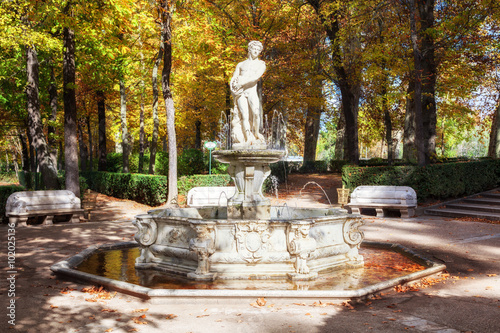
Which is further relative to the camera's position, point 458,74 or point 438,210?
point 458,74

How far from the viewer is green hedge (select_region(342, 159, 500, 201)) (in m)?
15.3

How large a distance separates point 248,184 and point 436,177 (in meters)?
9.42

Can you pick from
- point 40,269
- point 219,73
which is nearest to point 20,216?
point 40,269

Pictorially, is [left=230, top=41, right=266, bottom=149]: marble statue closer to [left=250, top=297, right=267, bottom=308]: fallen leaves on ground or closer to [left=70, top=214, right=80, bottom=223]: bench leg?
[left=250, top=297, right=267, bottom=308]: fallen leaves on ground

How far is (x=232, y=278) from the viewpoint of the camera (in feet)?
22.0

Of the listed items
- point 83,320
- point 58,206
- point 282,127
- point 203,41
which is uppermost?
point 203,41

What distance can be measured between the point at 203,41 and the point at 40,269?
505 inches

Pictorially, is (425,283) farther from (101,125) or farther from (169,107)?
(101,125)

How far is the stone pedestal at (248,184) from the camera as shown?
26.7 feet

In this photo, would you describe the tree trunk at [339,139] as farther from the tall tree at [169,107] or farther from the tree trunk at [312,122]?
the tall tree at [169,107]

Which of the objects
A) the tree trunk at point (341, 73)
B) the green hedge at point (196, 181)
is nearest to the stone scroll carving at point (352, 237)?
the green hedge at point (196, 181)

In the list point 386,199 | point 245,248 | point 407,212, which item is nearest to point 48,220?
point 245,248

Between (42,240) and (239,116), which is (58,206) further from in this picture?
(239,116)

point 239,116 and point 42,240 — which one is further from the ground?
point 239,116
